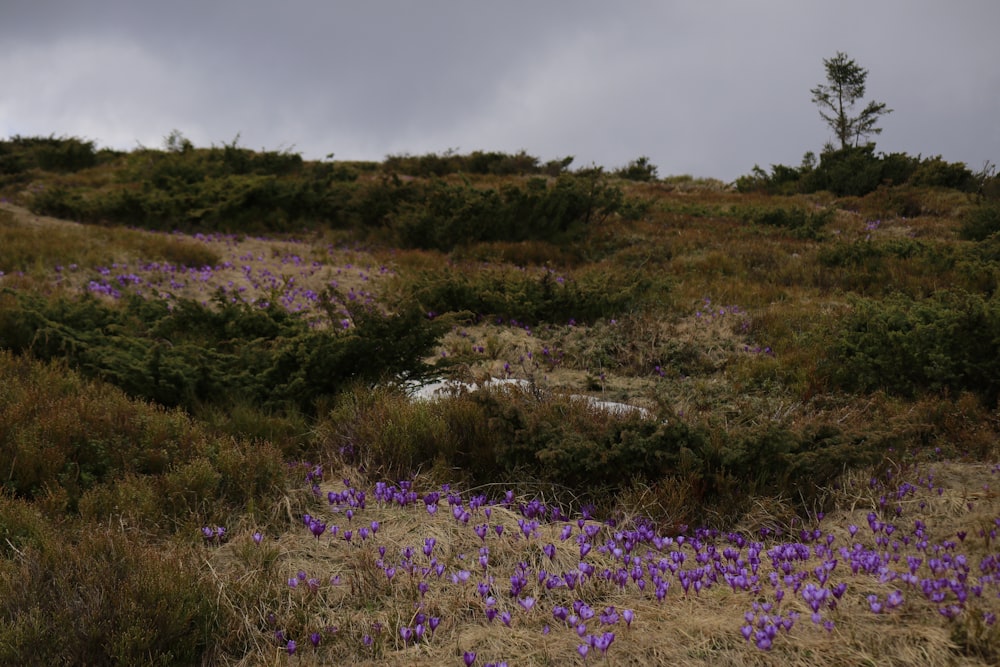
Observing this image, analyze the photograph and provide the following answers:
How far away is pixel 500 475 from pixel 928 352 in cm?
421

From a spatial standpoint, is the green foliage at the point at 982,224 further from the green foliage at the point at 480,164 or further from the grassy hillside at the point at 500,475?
the green foliage at the point at 480,164

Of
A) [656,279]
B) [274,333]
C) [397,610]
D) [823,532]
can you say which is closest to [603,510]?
[823,532]

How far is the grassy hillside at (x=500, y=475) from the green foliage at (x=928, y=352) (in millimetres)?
28

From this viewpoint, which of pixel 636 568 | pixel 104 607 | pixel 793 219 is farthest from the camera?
pixel 793 219

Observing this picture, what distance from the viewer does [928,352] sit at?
604 cm

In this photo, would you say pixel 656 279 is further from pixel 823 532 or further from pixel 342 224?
pixel 342 224

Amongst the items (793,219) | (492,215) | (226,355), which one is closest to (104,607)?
(226,355)

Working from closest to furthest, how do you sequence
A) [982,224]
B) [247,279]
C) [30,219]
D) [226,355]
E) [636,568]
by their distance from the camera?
[636,568] < [226,355] < [247,279] < [982,224] < [30,219]

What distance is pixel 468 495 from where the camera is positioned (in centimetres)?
430

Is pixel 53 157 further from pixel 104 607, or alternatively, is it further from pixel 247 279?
pixel 104 607

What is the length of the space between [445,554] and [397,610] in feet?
1.85

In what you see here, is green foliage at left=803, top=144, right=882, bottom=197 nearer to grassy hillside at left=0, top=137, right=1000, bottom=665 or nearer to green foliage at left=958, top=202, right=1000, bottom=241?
green foliage at left=958, top=202, right=1000, bottom=241

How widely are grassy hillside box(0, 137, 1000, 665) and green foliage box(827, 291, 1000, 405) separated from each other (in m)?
0.03

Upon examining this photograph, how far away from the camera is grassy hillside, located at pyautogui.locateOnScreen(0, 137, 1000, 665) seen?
9.01 ft
